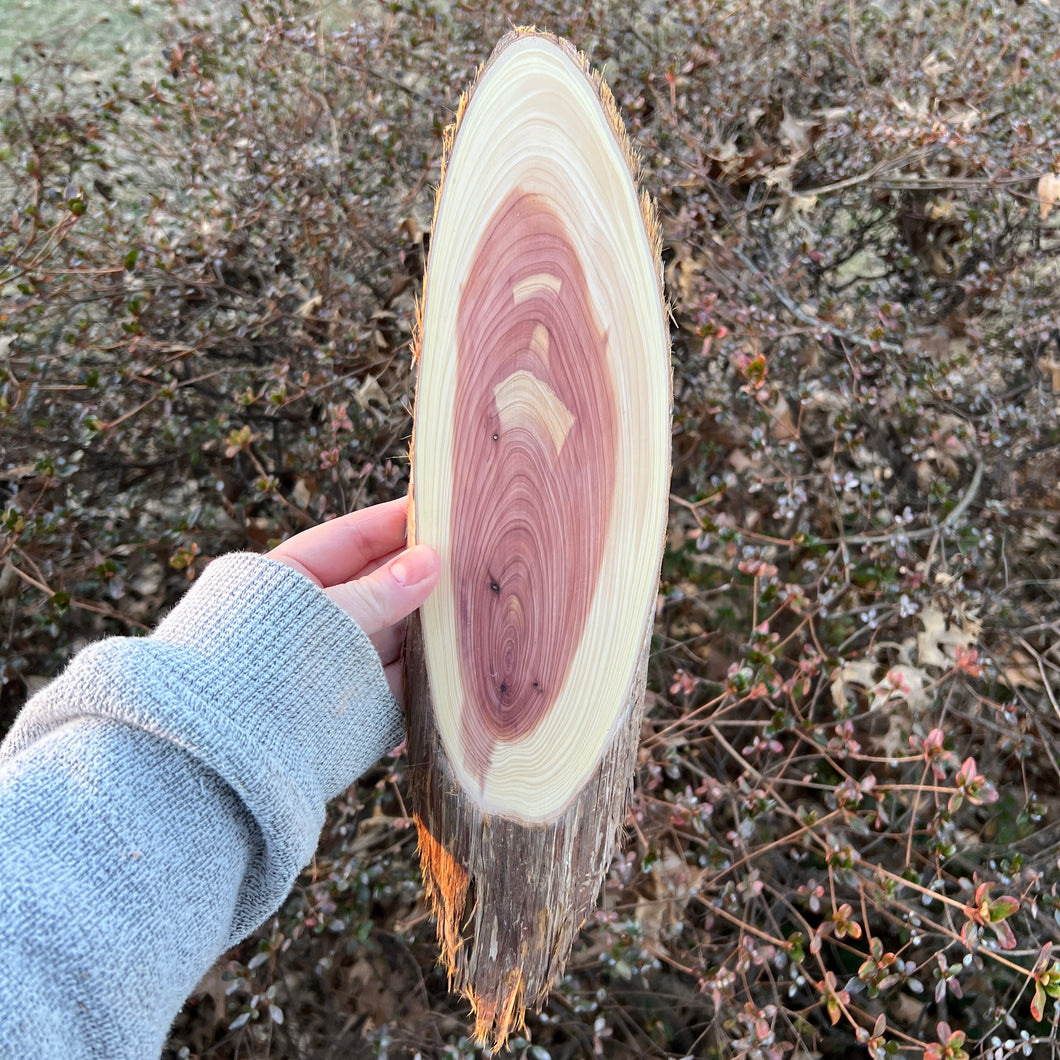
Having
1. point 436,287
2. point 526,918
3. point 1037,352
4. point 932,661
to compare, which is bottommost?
point 932,661

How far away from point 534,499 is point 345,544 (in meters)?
0.40

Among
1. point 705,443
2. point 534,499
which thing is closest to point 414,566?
point 534,499

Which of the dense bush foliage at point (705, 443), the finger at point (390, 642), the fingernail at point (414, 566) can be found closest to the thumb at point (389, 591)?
the fingernail at point (414, 566)

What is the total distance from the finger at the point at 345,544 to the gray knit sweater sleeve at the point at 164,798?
0.71 ft

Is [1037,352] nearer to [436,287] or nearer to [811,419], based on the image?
[811,419]

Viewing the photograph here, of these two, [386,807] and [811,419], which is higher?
[811,419]

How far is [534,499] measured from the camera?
1024 mm

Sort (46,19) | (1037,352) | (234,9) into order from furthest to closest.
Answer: (46,19), (234,9), (1037,352)

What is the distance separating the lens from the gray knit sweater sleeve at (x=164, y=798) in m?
0.76

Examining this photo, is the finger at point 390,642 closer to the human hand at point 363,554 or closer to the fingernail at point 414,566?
the human hand at point 363,554

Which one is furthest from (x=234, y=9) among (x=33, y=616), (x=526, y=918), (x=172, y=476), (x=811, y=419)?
(x=526, y=918)

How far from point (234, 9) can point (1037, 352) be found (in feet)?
8.38

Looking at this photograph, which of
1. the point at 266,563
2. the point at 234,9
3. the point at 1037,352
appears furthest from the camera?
the point at 234,9

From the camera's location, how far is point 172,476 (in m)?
1.88
